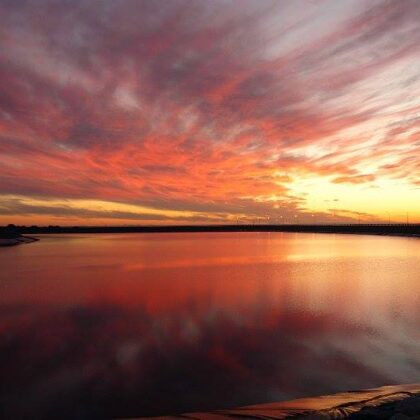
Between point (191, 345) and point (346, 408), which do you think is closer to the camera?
point (346, 408)

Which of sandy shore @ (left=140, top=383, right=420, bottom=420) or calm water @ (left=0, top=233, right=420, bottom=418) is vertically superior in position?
sandy shore @ (left=140, top=383, right=420, bottom=420)

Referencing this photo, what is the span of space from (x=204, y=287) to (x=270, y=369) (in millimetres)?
17844

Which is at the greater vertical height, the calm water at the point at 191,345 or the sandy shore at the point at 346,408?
the sandy shore at the point at 346,408

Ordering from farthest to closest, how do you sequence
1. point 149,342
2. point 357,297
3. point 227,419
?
point 357,297 < point 149,342 < point 227,419

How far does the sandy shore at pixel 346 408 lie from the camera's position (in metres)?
7.48

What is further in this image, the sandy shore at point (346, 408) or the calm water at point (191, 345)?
A: the calm water at point (191, 345)

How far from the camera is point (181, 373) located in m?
11.8

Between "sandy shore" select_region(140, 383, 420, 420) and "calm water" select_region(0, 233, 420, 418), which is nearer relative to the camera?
"sandy shore" select_region(140, 383, 420, 420)

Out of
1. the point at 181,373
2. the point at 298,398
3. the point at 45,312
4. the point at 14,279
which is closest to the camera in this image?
the point at 298,398

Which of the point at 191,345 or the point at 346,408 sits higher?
the point at 346,408

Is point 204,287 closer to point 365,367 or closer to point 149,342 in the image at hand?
point 149,342

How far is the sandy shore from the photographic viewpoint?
7.48 metres

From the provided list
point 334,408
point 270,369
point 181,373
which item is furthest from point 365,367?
point 181,373

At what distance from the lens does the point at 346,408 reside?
828cm
